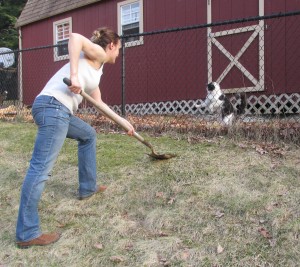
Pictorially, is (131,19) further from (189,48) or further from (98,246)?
(98,246)

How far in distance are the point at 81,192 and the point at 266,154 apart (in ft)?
6.98

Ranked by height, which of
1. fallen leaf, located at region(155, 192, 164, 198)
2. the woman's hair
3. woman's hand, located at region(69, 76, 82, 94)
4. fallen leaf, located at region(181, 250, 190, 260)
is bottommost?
fallen leaf, located at region(181, 250, 190, 260)

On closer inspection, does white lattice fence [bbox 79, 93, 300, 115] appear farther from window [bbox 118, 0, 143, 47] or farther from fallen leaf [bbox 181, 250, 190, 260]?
fallen leaf [bbox 181, 250, 190, 260]

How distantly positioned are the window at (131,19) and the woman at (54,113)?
7452 mm

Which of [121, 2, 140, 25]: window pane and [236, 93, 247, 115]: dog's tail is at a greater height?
[121, 2, 140, 25]: window pane

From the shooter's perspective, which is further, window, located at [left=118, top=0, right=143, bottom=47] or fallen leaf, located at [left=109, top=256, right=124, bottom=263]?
window, located at [left=118, top=0, right=143, bottom=47]

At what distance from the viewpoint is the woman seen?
3.44 m

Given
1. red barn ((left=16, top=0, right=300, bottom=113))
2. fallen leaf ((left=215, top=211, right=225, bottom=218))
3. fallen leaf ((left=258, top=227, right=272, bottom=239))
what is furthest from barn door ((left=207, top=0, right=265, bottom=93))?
fallen leaf ((left=258, top=227, right=272, bottom=239))

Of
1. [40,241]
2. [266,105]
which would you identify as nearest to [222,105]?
[266,105]

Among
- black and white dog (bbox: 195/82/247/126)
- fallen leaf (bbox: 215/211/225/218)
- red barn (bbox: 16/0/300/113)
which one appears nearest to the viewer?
fallen leaf (bbox: 215/211/225/218)

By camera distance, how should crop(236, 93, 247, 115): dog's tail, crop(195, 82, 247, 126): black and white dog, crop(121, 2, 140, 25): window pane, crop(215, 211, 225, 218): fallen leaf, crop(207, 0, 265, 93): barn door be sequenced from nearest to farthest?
crop(215, 211, 225, 218): fallen leaf
crop(195, 82, 247, 126): black and white dog
crop(236, 93, 247, 115): dog's tail
crop(207, 0, 265, 93): barn door
crop(121, 2, 140, 25): window pane

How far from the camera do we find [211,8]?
954 centimetres

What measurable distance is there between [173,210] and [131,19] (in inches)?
338

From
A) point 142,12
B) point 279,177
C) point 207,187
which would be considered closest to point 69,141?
point 207,187
